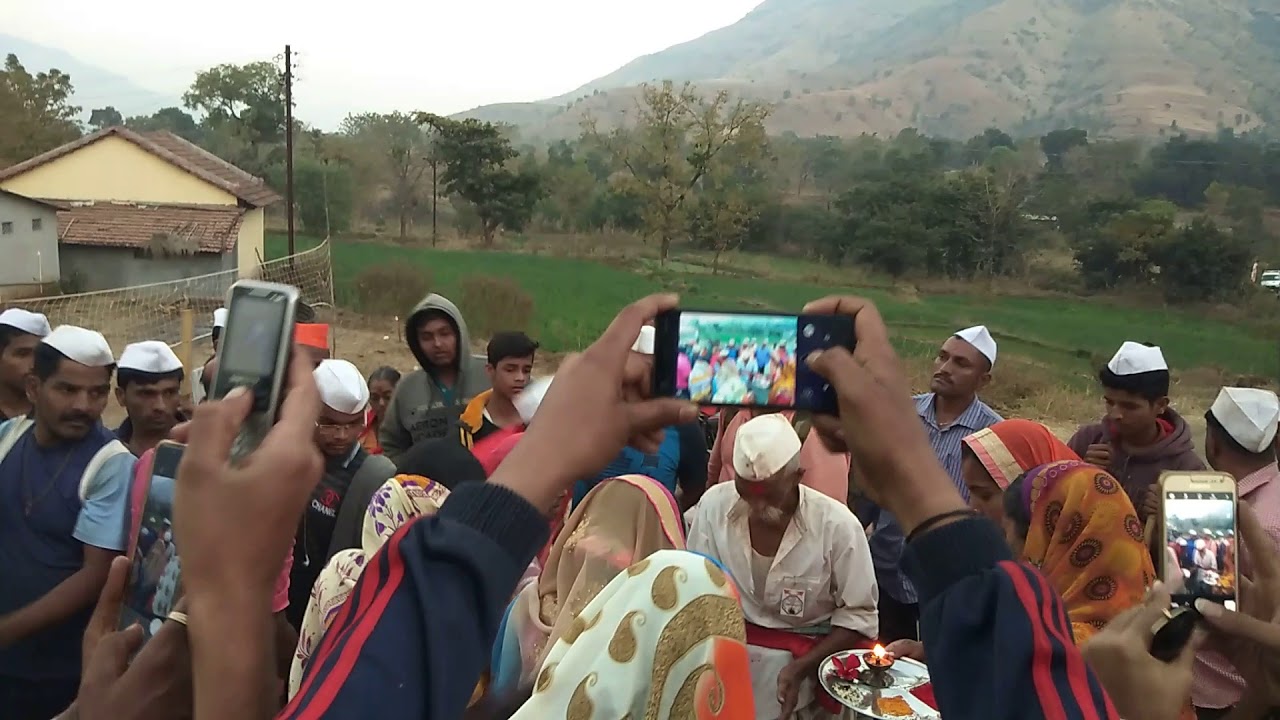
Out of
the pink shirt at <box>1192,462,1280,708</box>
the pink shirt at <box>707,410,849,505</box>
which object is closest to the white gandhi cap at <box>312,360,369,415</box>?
the pink shirt at <box>707,410,849,505</box>

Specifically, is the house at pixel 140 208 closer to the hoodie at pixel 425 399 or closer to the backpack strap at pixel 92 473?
the hoodie at pixel 425 399

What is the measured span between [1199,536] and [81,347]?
10.7 feet

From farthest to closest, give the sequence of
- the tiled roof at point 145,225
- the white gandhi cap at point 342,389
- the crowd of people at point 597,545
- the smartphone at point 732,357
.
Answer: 1. the tiled roof at point 145,225
2. the white gandhi cap at point 342,389
3. the smartphone at point 732,357
4. the crowd of people at point 597,545

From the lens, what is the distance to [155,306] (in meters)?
18.2

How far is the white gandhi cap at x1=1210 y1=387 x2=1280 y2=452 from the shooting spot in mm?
2967

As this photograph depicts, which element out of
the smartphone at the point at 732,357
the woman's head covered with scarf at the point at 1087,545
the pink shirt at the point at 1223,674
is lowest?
the pink shirt at the point at 1223,674

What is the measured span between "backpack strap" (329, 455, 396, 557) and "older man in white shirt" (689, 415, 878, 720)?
1267mm

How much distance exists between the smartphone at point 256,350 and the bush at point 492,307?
18729mm

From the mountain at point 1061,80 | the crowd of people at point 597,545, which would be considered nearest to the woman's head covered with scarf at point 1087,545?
the crowd of people at point 597,545

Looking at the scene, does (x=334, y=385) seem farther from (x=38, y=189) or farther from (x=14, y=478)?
(x=38, y=189)

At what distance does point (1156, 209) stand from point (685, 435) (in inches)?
1273

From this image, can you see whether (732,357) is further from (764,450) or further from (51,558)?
(51,558)

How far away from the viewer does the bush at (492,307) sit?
19828 millimetres

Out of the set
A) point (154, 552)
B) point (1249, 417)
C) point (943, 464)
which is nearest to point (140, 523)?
point (154, 552)
